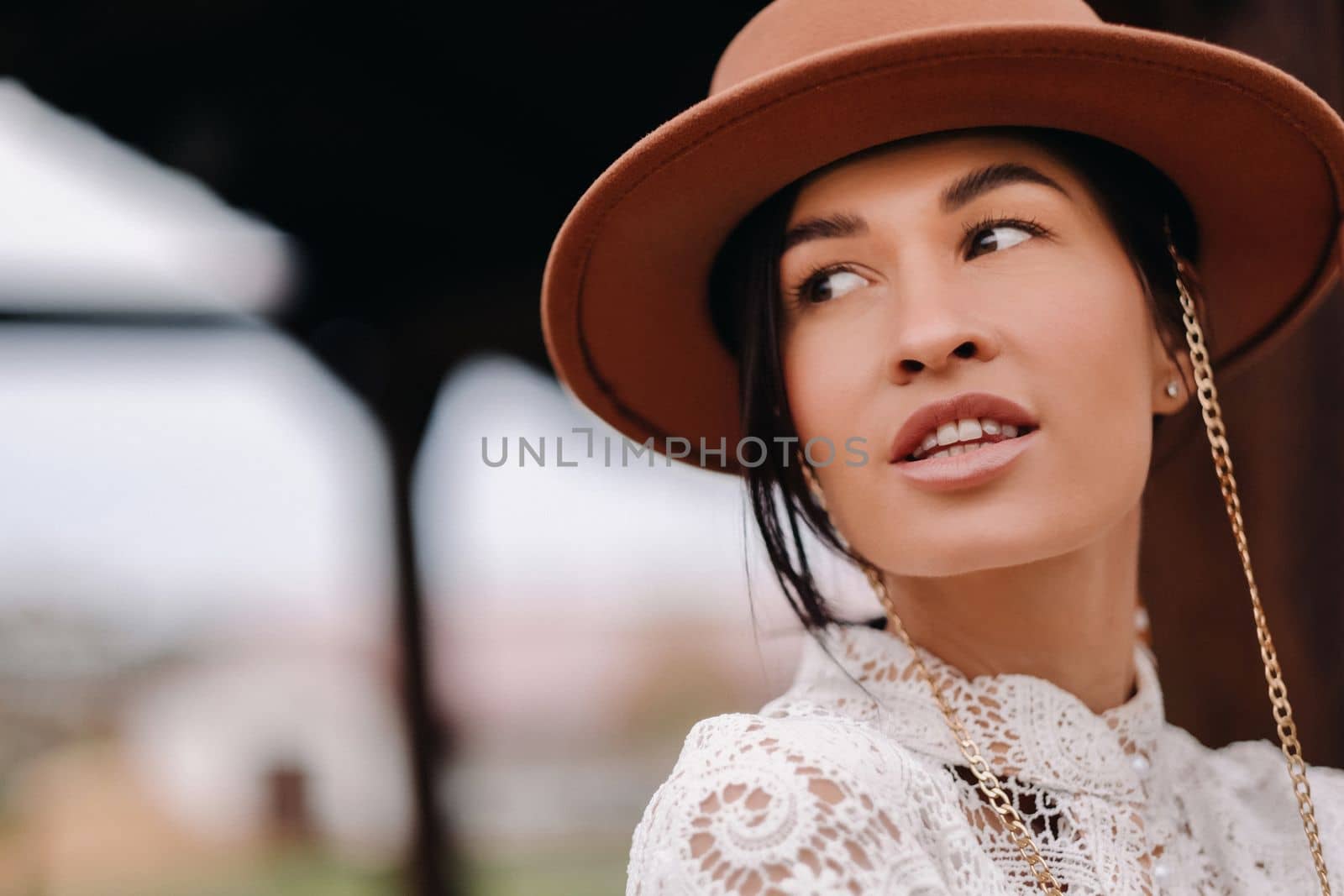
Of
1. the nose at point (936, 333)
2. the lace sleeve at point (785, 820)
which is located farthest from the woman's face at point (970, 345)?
the lace sleeve at point (785, 820)

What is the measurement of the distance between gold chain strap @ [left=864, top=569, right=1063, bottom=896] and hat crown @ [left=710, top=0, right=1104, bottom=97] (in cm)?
75

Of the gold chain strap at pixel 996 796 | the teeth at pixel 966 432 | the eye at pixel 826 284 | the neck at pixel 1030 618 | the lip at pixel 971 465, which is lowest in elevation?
the gold chain strap at pixel 996 796

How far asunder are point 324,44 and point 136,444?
395cm

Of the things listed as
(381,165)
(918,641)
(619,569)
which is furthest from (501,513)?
(918,641)

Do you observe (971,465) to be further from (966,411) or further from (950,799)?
(950,799)

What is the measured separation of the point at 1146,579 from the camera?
231 centimetres

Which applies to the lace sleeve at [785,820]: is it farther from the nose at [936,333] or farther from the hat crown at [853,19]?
the hat crown at [853,19]

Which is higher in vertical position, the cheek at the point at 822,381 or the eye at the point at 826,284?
the eye at the point at 826,284

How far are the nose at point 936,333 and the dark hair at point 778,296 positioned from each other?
8.0 inches

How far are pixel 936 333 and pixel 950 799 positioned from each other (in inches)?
19.3

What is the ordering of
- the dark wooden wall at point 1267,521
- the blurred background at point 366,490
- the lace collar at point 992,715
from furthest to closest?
the blurred background at point 366,490 < the dark wooden wall at point 1267,521 < the lace collar at point 992,715

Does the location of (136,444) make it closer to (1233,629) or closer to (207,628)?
(207,628)

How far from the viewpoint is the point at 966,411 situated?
124 centimetres

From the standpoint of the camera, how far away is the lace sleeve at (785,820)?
93cm
